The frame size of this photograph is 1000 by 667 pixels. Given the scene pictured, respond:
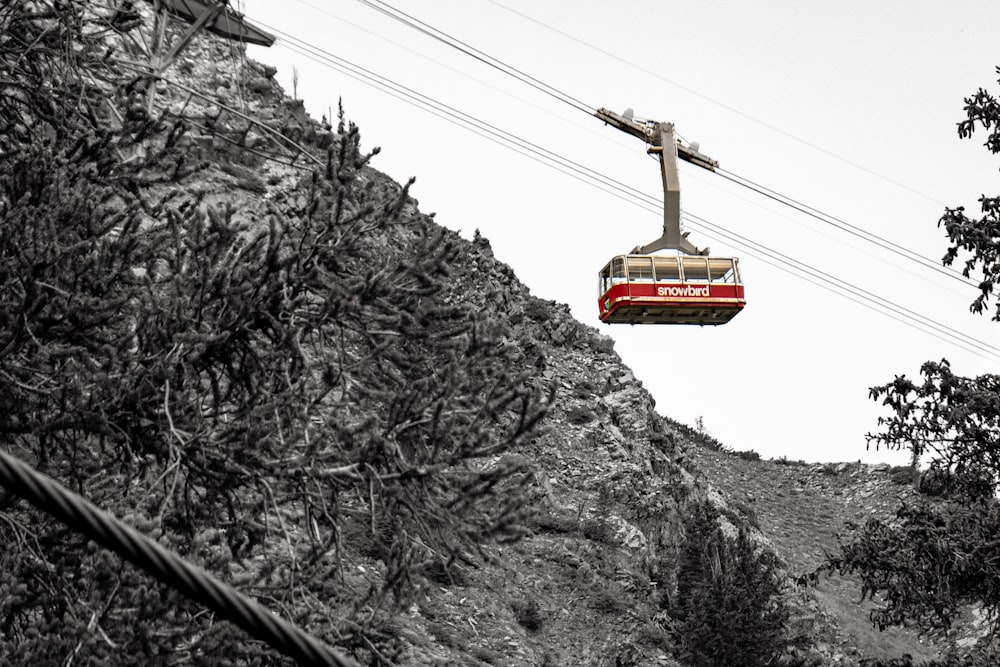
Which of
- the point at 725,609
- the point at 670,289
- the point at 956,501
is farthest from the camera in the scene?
the point at 670,289

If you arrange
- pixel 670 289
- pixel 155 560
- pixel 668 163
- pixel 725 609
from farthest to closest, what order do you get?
pixel 668 163
pixel 670 289
pixel 725 609
pixel 155 560

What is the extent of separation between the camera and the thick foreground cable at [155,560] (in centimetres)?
191

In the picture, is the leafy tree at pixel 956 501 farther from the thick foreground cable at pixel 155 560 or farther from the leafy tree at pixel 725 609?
the thick foreground cable at pixel 155 560

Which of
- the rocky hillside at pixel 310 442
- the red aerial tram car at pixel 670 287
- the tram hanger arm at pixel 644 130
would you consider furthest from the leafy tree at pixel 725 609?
the rocky hillside at pixel 310 442

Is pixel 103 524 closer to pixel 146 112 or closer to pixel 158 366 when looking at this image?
pixel 158 366

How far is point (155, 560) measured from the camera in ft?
6.40

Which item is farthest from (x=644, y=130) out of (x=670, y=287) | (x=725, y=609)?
(x=725, y=609)

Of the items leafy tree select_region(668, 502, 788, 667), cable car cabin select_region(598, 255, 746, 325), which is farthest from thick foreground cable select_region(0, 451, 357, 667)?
leafy tree select_region(668, 502, 788, 667)

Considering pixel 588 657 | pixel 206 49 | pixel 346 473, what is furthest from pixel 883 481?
pixel 346 473

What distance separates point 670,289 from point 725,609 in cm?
791

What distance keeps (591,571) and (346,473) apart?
60.7 ft

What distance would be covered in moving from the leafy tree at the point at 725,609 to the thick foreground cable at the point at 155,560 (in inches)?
872

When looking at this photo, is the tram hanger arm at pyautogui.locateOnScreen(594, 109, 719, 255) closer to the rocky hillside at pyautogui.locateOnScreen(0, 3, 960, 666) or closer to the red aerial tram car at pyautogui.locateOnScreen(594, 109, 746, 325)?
the red aerial tram car at pyautogui.locateOnScreen(594, 109, 746, 325)

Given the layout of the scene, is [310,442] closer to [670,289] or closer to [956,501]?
[956,501]
